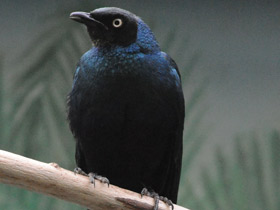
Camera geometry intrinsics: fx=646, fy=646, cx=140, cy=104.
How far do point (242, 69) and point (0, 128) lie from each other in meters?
1.93

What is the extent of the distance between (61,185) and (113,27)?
0.75 m

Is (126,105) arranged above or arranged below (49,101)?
above

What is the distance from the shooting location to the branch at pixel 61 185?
6.14 ft

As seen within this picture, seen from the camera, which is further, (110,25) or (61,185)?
(110,25)

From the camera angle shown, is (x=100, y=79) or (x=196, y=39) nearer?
(x=100, y=79)

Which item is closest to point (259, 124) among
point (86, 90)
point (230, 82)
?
point (230, 82)

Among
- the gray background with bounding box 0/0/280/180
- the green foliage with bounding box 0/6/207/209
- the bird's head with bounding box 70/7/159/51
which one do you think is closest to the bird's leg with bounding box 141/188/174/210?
the bird's head with bounding box 70/7/159/51

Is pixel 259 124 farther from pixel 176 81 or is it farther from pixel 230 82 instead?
pixel 176 81

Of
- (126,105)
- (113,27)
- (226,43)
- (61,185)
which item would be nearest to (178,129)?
(126,105)

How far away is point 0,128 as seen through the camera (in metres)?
3.11

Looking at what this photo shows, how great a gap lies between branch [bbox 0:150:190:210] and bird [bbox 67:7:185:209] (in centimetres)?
28

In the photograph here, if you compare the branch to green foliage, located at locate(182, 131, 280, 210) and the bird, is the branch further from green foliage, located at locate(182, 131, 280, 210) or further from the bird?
green foliage, located at locate(182, 131, 280, 210)

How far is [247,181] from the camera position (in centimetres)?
317

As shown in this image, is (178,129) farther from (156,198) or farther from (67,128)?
(67,128)
